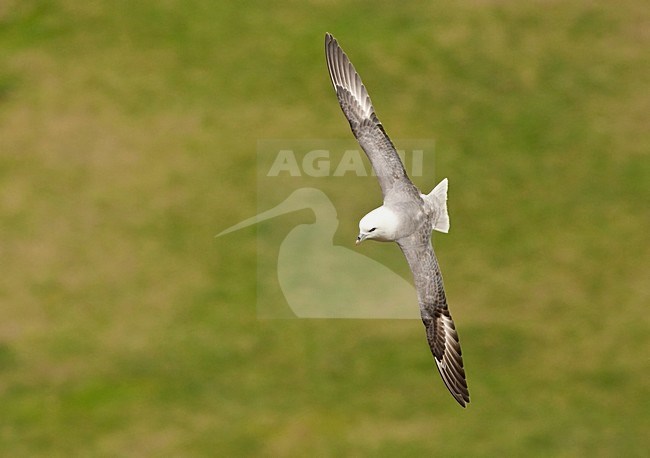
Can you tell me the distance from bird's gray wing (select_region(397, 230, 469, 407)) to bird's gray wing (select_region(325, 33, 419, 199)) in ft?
3.64

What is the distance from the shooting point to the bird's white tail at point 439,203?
22203 mm

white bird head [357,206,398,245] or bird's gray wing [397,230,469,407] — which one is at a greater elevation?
white bird head [357,206,398,245]

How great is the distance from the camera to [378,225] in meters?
20.5

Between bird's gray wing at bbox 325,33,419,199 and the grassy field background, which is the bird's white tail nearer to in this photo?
bird's gray wing at bbox 325,33,419,199

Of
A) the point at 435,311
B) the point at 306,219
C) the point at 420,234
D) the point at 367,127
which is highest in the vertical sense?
the point at 306,219

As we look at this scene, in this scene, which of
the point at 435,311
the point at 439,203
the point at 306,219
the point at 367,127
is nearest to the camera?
the point at 435,311

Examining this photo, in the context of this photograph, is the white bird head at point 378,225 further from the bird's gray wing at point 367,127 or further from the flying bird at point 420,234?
the bird's gray wing at point 367,127

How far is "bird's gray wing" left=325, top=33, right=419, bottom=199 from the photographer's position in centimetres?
2198

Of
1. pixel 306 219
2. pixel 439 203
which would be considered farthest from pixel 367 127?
pixel 306 219

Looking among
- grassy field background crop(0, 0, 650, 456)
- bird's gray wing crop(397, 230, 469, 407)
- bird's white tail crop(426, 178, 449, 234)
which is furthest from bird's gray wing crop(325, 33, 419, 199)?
grassy field background crop(0, 0, 650, 456)

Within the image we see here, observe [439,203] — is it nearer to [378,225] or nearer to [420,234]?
[420,234]

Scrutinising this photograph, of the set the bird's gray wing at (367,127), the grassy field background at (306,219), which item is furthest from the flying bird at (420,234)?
the grassy field background at (306,219)

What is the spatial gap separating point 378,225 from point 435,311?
7.40 feet

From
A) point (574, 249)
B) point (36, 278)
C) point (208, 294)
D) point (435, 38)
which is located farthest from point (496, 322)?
point (36, 278)
